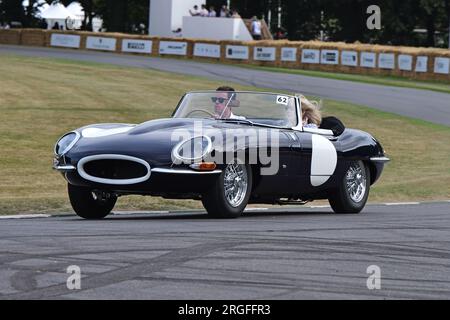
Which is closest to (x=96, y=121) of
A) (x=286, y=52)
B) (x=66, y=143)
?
(x=66, y=143)

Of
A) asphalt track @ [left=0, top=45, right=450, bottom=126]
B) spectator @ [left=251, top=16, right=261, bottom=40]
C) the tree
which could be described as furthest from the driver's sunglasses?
the tree

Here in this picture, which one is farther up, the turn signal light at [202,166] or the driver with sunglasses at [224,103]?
the driver with sunglasses at [224,103]

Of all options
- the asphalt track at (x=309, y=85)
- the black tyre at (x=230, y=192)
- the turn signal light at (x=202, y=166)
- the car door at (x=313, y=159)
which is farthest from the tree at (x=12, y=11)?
the turn signal light at (x=202, y=166)

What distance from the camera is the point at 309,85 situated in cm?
3888

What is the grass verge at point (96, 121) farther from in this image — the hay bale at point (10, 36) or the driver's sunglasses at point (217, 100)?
the hay bale at point (10, 36)

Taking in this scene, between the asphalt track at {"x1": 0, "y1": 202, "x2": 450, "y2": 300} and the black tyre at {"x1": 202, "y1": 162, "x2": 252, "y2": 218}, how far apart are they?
0.16 m

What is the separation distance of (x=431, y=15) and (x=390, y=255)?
59.6m

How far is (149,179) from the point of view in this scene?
420 inches

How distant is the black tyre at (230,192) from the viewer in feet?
35.7

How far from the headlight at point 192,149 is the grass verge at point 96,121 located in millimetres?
3145

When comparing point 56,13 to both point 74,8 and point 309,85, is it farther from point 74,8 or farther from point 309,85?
point 309,85

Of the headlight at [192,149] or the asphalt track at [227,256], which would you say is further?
the headlight at [192,149]

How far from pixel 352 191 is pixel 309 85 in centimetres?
2587

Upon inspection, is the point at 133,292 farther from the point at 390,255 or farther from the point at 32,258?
the point at 390,255
